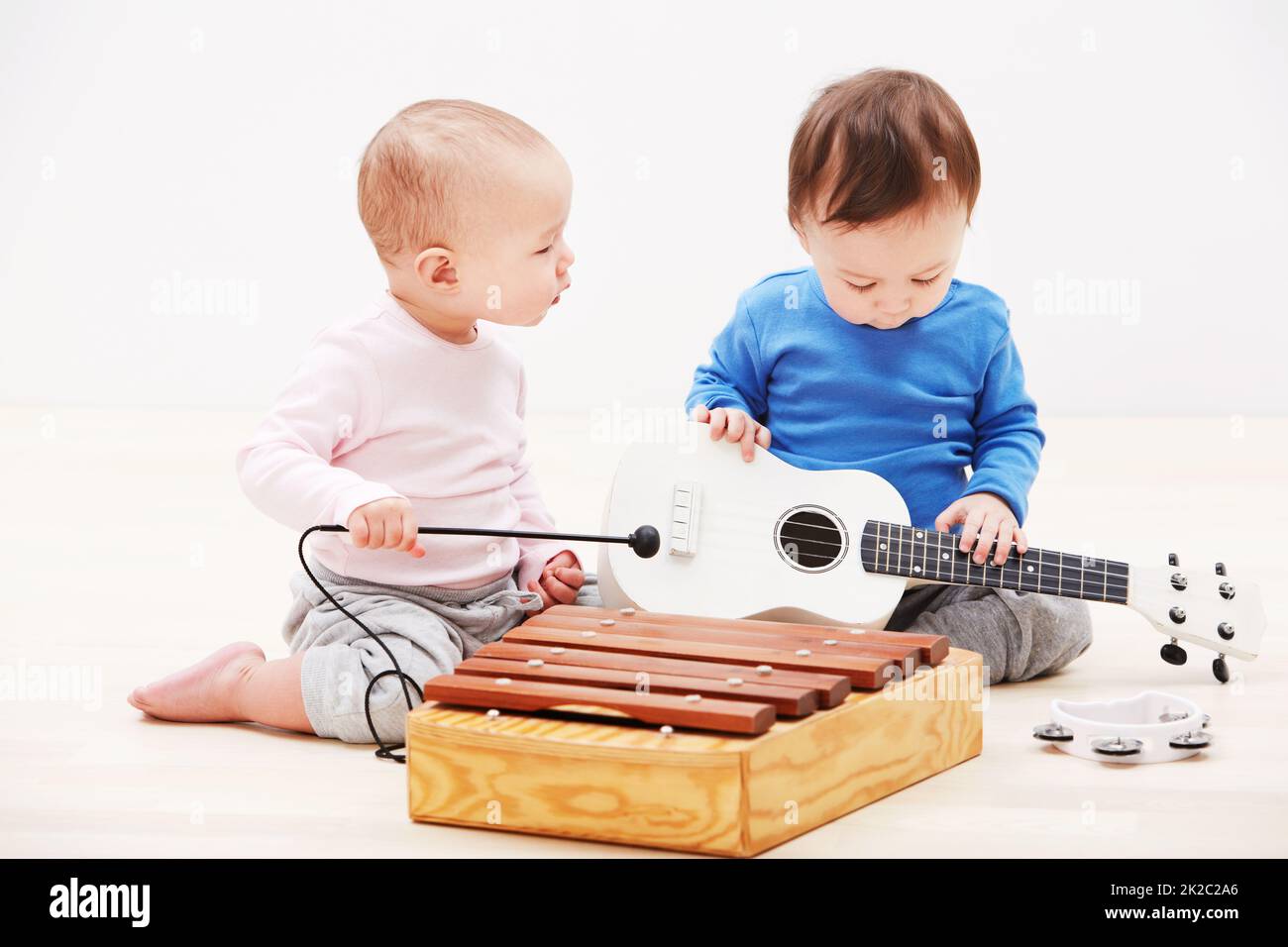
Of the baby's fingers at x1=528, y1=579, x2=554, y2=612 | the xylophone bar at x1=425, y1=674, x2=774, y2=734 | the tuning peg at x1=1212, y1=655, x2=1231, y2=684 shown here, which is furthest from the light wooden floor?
the baby's fingers at x1=528, y1=579, x2=554, y2=612

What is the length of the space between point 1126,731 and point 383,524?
0.79 meters

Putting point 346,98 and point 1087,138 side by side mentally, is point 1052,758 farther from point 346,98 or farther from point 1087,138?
point 346,98

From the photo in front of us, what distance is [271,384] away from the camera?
4.99m

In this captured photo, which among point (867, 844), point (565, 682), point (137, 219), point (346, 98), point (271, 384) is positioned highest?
point (346, 98)

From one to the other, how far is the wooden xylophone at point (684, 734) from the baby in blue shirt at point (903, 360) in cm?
36

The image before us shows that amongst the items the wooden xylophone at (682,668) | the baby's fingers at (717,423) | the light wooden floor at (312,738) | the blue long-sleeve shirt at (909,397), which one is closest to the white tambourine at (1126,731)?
the light wooden floor at (312,738)

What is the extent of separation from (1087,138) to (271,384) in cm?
276

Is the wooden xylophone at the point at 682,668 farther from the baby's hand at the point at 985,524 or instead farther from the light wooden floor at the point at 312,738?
the baby's hand at the point at 985,524

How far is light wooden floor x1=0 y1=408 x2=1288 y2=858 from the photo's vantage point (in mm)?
1298

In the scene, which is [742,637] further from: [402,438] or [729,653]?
[402,438]

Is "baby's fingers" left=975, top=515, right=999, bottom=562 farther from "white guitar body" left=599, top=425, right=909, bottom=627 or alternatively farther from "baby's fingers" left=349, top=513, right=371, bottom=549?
"baby's fingers" left=349, top=513, right=371, bottom=549

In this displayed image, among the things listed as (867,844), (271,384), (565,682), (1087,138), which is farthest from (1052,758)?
(271,384)

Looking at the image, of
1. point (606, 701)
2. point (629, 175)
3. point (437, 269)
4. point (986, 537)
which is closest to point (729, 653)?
point (606, 701)

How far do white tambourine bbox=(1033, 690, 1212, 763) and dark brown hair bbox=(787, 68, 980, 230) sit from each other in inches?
23.7
